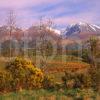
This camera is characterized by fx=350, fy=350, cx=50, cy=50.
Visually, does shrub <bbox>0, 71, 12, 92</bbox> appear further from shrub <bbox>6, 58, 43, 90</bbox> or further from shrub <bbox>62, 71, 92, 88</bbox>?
shrub <bbox>62, 71, 92, 88</bbox>

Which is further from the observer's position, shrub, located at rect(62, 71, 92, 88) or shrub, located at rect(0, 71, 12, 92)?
shrub, located at rect(62, 71, 92, 88)

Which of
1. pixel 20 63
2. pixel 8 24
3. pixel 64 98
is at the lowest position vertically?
pixel 64 98

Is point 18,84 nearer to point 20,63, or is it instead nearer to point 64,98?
point 20,63

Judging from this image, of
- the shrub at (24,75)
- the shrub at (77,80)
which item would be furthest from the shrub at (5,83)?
the shrub at (77,80)

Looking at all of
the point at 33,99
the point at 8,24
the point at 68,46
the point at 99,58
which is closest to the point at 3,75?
the point at 33,99

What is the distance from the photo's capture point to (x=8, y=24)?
3516cm

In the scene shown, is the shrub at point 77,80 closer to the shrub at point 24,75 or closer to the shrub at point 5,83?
the shrub at point 24,75

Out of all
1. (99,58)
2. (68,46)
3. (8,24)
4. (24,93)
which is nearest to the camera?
(24,93)

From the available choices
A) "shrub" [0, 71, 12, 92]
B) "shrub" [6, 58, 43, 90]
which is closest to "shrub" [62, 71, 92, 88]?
"shrub" [6, 58, 43, 90]

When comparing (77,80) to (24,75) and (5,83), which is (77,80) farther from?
(5,83)

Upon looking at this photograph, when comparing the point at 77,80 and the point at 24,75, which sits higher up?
the point at 24,75

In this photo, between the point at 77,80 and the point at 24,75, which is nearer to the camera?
the point at 24,75

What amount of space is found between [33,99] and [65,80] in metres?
4.38

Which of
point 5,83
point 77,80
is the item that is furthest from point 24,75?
point 77,80
